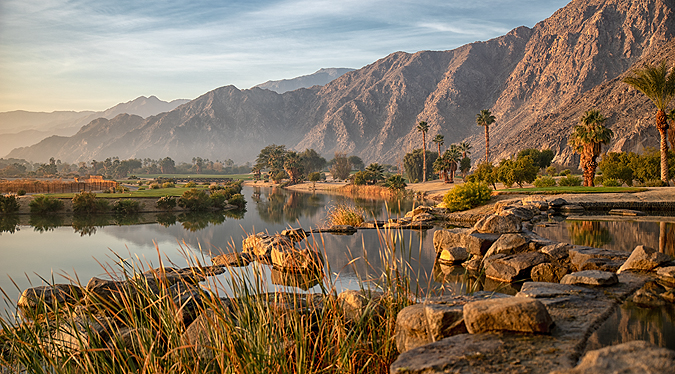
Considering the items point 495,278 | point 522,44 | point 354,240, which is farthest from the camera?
point 522,44

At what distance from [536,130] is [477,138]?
44.0m

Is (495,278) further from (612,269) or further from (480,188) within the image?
(480,188)

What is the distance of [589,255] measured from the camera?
10.6m

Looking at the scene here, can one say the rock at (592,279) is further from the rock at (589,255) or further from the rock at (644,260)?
the rock at (589,255)

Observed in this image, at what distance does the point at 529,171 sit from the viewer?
139 feet

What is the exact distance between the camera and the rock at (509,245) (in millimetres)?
12125

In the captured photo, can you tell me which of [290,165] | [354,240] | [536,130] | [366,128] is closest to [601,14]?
[536,130]

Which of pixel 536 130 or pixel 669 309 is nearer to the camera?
pixel 669 309

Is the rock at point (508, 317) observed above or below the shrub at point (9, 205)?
above

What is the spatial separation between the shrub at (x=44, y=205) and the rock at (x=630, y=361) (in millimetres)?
43088

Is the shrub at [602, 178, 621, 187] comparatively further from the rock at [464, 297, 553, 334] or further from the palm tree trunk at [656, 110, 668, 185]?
the rock at [464, 297, 553, 334]

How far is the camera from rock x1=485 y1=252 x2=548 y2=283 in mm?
10570

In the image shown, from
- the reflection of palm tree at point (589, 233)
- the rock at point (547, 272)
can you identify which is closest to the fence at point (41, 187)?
the reflection of palm tree at point (589, 233)

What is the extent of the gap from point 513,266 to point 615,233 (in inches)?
342
